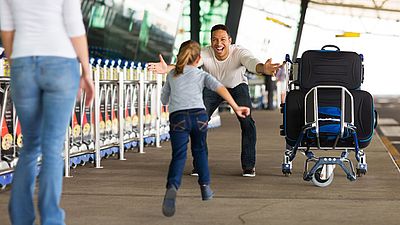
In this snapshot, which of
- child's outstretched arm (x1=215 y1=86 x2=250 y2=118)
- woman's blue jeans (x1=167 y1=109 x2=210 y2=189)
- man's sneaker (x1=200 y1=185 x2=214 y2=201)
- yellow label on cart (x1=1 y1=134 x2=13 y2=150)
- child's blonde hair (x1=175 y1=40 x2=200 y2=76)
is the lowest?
man's sneaker (x1=200 y1=185 x2=214 y2=201)

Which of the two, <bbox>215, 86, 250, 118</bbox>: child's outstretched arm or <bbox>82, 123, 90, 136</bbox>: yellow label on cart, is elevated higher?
<bbox>215, 86, 250, 118</bbox>: child's outstretched arm

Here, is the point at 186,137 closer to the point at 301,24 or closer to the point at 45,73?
the point at 45,73

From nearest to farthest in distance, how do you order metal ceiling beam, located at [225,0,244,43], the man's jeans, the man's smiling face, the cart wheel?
1. the cart wheel
2. the man's smiling face
3. the man's jeans
4. metal ceiling beam, located at [225,0,244,43]

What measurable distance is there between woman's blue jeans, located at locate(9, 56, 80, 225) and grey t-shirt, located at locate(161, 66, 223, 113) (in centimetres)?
200

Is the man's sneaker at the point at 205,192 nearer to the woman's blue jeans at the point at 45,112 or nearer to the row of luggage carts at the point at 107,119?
the row of luggage carts at the point at 107,119

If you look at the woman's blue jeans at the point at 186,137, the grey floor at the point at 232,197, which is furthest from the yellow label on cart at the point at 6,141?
the woman's blue jeans at the point at 186,137

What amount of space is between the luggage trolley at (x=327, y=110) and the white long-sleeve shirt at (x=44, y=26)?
13.1 ft

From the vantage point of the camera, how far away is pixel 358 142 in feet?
30.3

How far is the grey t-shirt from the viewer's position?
7512 mm

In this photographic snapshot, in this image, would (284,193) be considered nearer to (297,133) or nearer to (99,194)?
(297,133)

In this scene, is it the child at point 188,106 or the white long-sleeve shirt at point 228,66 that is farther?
the white long-sleeve shirt at point 228,66

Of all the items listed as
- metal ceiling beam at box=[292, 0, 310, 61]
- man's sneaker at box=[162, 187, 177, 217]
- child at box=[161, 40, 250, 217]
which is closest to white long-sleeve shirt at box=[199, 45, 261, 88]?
child at box=[161, 40, 250, 217]

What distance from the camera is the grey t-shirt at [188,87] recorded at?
7.51 metres

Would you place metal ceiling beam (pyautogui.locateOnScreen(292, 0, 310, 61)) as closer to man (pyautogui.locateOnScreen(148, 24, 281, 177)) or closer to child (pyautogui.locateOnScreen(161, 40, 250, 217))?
man (pyautogui.locateOnScreen(148, 24, 281, 177))
